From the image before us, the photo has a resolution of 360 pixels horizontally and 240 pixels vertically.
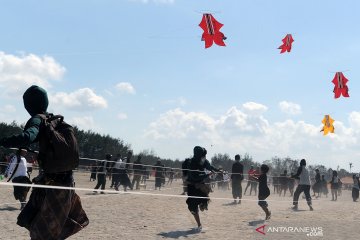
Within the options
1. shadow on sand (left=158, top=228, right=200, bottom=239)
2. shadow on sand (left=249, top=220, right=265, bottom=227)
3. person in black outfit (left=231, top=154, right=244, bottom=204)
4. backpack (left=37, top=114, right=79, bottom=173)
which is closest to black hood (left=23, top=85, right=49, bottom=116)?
backpack (left=37, top=114, right=79, bottom=173)

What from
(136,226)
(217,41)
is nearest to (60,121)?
(136,226)

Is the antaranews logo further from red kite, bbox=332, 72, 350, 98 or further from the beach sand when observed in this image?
red kite, bbox=332, 72, 350, 98

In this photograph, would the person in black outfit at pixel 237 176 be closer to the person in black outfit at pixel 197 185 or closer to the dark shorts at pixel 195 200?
the person in black outfit at pixel 197 185

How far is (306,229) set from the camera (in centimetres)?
1037

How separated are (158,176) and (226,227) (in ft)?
A: 48.3

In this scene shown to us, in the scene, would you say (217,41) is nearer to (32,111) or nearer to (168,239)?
(168,239)

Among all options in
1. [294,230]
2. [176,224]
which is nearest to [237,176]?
[176,224]

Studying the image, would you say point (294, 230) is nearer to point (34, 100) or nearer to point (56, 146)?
point (56, 146)

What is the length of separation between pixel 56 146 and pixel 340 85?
49.6 feet

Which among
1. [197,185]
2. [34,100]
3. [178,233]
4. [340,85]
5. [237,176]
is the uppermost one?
[340,85]

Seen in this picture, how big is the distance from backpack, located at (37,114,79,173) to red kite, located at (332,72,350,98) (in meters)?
14.5

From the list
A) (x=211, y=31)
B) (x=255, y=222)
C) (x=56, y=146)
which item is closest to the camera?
(x=56, y=146)

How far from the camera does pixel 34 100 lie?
165 inches

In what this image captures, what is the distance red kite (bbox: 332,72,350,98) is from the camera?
1700 centimetres
